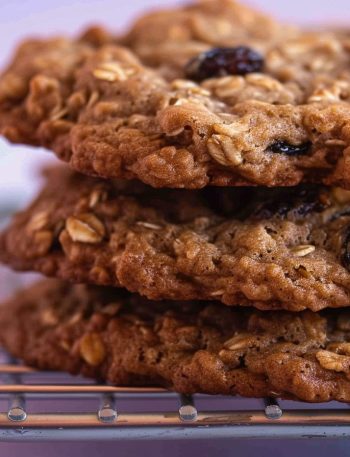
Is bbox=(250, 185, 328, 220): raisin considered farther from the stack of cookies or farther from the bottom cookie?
the bottom cookie

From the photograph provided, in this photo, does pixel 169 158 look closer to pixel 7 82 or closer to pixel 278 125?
pixel 278 125

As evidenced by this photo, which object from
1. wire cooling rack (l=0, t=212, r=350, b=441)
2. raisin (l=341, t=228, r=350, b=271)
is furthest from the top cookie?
wire cooling rack (l=0, t=212, r=350, b=441)

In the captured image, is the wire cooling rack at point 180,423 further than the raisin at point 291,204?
No

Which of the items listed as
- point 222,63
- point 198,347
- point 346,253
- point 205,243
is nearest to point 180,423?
point 198,347

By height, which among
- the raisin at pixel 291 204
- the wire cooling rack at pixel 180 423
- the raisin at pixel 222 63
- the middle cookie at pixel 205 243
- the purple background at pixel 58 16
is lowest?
the purple background at pixel 58 16

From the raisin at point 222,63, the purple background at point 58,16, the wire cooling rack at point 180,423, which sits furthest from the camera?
the purple background at point 58,16

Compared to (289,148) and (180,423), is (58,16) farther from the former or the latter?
(180,423)

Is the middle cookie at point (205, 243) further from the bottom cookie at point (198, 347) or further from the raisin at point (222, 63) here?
the raisin at point (222, 63)

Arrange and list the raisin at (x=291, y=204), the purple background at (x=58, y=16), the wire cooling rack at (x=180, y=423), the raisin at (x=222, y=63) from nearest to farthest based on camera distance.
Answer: the wire cooling rack at (x=180, y=423), the raisin at (x=291, y=204), the raisin at (x=222, y=63), the purple background at (x=58, y=16)

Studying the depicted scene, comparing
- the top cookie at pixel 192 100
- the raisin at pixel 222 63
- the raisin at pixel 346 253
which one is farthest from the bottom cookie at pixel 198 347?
the raisin at pixel 222 63
